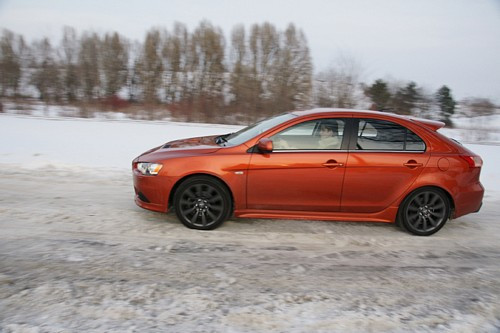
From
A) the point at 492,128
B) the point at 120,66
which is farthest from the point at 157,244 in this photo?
the point at 120,66

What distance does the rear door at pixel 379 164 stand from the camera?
15.2 ft

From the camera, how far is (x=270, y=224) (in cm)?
504

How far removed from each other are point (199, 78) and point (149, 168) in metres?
25.1

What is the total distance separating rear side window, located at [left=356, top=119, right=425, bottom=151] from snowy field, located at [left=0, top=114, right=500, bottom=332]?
1127mm

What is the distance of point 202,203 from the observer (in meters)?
4.68

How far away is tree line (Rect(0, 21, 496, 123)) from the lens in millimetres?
→ 22766

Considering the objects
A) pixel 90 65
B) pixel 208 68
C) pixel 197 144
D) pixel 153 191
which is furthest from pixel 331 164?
pixel 90 65

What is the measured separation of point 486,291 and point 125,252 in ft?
11.6

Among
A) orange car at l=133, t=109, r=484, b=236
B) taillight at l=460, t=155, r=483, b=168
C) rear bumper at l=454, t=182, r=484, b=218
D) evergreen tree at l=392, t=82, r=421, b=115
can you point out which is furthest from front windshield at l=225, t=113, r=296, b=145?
evergreen tree at l=392, t=82, r=421, b=115

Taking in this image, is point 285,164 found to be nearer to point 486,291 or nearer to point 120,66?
point 486,291

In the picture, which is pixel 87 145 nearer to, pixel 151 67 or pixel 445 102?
pixel 445 102

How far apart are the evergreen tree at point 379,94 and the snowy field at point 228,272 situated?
16330 millimetres

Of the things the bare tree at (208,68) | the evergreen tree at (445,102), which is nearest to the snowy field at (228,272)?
the evergreen tree at (445,102)

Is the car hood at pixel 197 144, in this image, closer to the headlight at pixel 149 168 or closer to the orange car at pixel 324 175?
the orange car at pixel 324 175
